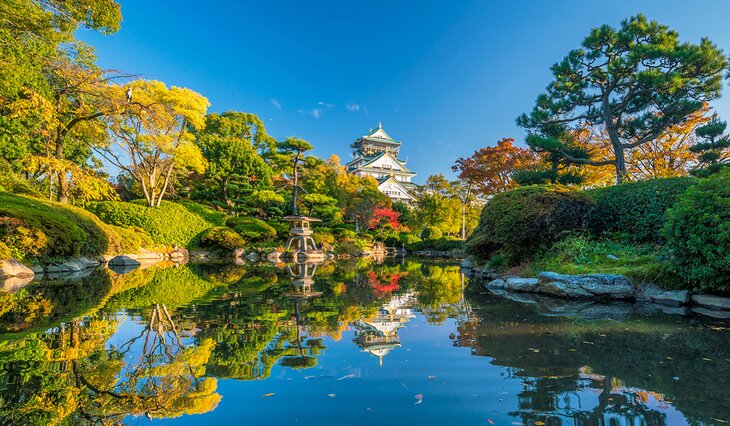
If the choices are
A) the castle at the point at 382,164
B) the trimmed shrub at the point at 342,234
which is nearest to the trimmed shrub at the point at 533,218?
the trimmed shrub at the point at 342,234

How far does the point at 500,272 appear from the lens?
9.09 metres

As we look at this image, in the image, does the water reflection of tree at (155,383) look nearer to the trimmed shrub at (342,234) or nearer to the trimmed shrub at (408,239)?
the trimmed shrub at (342,234)

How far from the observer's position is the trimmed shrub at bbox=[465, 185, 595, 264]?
25.8 feet

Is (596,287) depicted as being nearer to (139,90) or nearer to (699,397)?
(699,397)


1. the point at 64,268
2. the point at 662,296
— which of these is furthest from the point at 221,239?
the point at 662,296

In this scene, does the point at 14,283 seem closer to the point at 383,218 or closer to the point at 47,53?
the point at 47,53

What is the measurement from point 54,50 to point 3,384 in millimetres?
8990

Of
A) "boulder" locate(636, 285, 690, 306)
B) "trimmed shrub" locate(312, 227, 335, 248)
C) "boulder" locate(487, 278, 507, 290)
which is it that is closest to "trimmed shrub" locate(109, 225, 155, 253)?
"trimmed shrub" locate(312, 227, 335, 248)

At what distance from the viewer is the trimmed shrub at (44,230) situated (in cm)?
862

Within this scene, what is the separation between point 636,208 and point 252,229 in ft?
55.1

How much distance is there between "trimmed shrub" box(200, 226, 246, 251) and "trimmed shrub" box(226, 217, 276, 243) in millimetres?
598

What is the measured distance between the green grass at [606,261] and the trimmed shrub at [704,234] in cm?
45

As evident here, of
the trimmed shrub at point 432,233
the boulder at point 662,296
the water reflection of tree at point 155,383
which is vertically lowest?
the water reflection of tree at point 155,383

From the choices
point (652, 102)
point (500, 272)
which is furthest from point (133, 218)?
point (652, 102)
